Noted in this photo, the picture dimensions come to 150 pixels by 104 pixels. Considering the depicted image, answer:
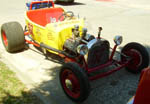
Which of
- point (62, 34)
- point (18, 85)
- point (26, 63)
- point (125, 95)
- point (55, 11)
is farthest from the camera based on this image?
point (55, 11)

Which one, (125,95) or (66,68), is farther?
(125,95)

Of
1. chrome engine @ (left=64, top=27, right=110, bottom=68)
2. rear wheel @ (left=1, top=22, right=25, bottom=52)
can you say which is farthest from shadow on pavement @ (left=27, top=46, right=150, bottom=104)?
rear wheel @ (left=1, top=22, right=25, bottom=52)

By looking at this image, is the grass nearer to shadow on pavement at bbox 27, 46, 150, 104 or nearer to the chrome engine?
shadow on pavement at bbox 27, 46, 150, 104

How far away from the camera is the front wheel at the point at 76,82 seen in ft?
9.21

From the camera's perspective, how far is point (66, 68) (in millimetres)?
3047

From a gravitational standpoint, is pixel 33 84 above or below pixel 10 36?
below

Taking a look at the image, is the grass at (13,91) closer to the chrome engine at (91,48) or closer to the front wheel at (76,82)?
the front wheel at (76,82)

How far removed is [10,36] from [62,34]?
1.55 m

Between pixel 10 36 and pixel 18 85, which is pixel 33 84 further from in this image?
pixel 10 36

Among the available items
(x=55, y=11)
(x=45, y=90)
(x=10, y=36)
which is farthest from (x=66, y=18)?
(x=45, y=90)

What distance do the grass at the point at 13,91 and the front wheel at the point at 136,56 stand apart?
2107mm

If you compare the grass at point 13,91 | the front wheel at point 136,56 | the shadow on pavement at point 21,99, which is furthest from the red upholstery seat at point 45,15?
the shadow on pavement at point 21,99

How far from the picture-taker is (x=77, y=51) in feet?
10.6

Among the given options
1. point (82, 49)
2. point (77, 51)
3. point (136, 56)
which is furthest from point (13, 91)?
point (136, 56)
